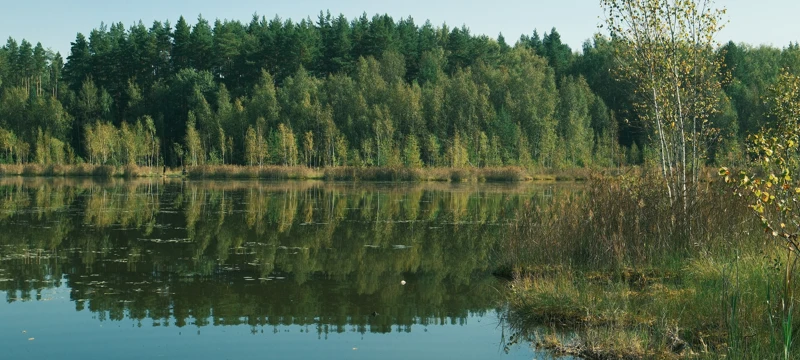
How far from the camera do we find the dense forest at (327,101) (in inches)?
2864

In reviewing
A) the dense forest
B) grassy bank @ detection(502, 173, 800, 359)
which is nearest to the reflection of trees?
grassy bank @ detection(502, 173, 800, 359)

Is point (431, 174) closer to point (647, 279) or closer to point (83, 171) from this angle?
point (83, 171)

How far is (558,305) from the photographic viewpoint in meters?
10.7

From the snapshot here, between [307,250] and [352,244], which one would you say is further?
[352,244]

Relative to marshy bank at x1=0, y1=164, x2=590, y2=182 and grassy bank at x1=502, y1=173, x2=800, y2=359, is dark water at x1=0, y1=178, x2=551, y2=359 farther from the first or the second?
marshy bank at x1=0, y1=164, x2=590, y2=182

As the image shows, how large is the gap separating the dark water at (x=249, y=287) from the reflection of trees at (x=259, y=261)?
4 cm

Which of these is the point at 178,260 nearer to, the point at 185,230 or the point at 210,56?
the point at 185,230

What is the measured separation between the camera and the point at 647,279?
1241 cm

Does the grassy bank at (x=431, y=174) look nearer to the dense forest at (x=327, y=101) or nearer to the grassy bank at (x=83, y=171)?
the dense forest at (x=327, y=101)

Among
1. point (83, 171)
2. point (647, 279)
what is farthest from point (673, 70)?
point (83, 171)

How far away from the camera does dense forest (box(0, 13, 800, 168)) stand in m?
72.8

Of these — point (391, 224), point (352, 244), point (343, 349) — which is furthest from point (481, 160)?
point (343, 349)

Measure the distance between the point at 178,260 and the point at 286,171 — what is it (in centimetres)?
4700

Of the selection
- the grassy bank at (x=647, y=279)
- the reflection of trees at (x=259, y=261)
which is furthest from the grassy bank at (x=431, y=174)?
the grassy bank at (x=647, y=279)
